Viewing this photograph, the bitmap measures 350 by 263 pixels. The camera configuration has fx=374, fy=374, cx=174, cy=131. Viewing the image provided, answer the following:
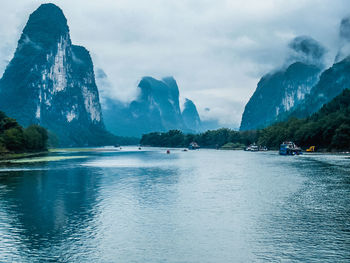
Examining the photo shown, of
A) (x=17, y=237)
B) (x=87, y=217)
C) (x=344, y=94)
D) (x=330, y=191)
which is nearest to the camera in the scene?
(x=17, y=237)

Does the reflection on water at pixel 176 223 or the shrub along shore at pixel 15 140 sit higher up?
the shrub along shore at pixel 15 140

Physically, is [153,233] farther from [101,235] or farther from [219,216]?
[219,216]

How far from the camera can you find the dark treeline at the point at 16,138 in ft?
424

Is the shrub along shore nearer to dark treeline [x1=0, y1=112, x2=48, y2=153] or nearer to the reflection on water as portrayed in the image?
dark treeline [x1=0, y1=112, x2=48, y2=153]

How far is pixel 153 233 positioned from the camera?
25.7 meters

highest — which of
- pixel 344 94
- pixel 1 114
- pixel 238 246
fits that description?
pixel 344 94

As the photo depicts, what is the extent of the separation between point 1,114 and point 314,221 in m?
140

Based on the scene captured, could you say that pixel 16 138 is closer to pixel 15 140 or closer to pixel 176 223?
pixel 15 140

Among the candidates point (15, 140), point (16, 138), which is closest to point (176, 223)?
point (15, 140)

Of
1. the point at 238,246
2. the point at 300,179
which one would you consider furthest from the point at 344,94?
the point at 238,246

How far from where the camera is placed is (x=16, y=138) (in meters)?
132

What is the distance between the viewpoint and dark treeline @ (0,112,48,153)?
→ 424 ft

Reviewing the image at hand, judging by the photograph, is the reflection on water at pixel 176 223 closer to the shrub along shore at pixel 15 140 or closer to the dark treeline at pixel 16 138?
the shrub along shore at pixel 15 140

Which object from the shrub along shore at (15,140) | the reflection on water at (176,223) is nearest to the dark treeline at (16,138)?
the shrub along shore at (15,140)
